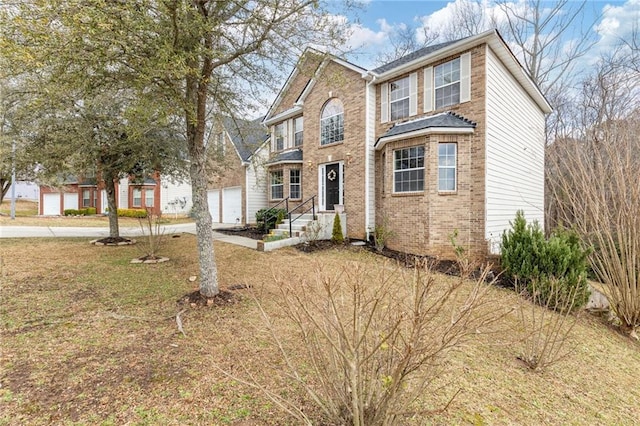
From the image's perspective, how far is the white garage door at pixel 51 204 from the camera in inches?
1076

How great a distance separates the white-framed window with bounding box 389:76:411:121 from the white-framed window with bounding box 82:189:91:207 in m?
28.3

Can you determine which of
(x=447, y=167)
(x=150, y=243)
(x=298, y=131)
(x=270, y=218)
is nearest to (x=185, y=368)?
(x=150, y=243)

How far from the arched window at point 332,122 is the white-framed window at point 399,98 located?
7.17 ft

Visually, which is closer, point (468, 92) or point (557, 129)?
point (468, 92)

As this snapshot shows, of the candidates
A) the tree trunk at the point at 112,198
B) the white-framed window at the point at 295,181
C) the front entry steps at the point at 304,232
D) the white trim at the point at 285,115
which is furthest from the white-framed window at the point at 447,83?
the tree trunk at the point at 112,198

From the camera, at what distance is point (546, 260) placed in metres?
7.26

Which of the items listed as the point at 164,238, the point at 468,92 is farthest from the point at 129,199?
the point at 468,92

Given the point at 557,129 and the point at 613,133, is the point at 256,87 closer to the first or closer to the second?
the point at 613,133

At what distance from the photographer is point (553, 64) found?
1900 cm

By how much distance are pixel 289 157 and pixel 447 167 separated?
25.3 feet

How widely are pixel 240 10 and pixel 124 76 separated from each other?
7.03ft

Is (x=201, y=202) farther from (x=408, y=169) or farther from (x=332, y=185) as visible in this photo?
(x=332, y=185)

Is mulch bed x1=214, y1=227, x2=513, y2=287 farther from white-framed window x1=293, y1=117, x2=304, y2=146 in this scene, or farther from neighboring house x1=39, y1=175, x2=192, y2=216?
neighboring house x1=39, y1=175, x2=192, y2=216

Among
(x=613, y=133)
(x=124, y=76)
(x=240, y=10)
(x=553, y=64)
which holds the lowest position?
(x=613, y=133)
